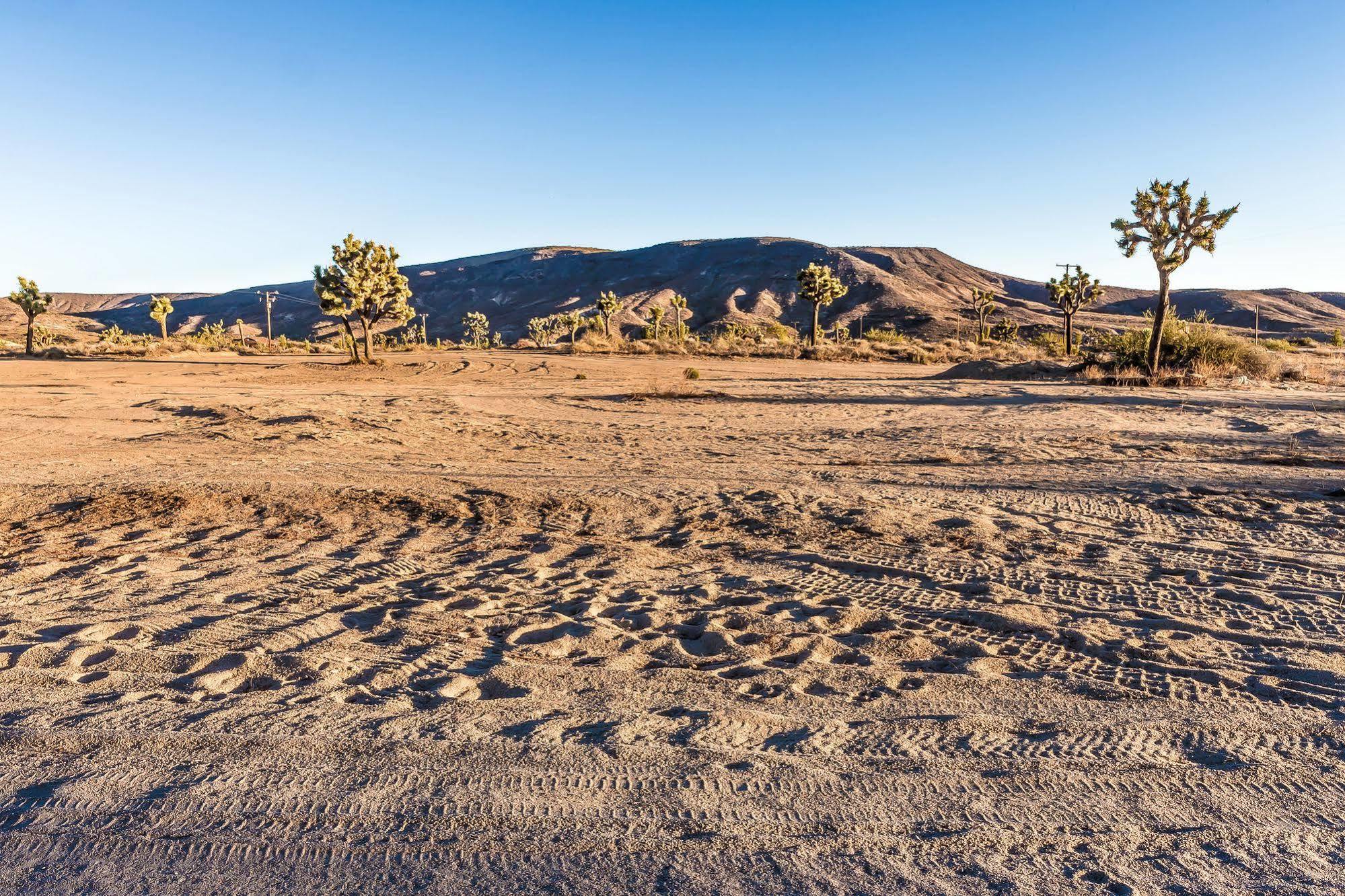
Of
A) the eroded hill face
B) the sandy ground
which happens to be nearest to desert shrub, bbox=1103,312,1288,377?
the sandy ground

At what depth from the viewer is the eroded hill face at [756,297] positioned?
128 m

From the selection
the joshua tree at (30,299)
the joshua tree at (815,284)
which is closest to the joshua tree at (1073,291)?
the joshua tree at (815,284)

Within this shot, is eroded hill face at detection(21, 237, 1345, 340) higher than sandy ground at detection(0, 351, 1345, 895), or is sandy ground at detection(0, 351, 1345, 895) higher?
eroded hill face at detection(21, 237, 1345, 340)

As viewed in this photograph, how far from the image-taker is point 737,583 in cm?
535

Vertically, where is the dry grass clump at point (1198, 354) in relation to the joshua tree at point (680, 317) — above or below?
below

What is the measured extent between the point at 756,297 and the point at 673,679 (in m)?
143

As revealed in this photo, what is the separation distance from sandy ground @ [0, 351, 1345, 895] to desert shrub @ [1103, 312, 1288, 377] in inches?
700

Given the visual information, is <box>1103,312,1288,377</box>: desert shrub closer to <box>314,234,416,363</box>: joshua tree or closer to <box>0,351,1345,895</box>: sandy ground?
<box>0,351,1345,895</box>: sandy ground

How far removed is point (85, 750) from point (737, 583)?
12.0ft

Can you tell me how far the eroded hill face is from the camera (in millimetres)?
128250

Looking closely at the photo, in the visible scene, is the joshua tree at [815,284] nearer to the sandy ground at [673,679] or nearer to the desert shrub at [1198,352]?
the desert shrub at [1198,352]

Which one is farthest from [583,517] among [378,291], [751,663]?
[378,291]

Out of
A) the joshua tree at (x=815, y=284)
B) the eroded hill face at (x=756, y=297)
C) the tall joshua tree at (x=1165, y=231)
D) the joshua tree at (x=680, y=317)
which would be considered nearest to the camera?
the tall joshua tree at (x=1165, y=231)

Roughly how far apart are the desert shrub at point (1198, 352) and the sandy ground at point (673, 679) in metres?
17.8
